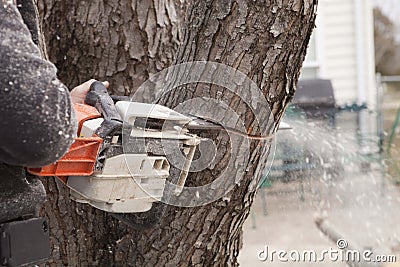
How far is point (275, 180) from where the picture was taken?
6496 mm

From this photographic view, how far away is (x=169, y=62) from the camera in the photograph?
7.77ft

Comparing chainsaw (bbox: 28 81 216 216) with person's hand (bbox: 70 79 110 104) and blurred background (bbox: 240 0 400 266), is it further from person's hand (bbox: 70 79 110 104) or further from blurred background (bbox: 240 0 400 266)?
blurred background (bbox: 240 0 400 266)

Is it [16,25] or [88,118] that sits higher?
[16,25]

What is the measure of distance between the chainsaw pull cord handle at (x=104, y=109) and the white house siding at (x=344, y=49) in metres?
6.76

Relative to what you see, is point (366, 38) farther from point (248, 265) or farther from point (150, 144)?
point (150, 144)

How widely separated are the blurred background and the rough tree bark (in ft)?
6.15

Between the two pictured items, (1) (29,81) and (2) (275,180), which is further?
(2) (275,180)

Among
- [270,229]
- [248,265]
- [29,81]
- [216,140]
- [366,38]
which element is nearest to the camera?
[29,81]

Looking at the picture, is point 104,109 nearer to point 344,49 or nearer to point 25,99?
point 25,99

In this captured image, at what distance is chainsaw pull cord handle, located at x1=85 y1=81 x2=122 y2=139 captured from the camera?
143cm

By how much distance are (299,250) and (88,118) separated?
147 inches

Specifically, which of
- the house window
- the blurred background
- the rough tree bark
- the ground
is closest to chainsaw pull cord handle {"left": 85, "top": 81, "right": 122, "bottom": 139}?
the rough tree bark

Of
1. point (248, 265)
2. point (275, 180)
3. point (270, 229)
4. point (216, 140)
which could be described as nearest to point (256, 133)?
point (216, 140)

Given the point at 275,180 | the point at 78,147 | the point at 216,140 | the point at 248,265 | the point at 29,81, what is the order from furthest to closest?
the point at 275,180 → the point at 248,265 → the point at 216,140 → the point at 78,147 → the point at 29,81
